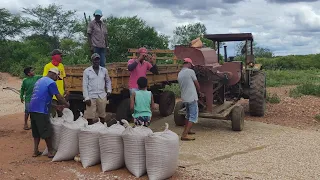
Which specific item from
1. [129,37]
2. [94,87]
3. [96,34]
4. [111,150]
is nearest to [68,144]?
[111,150]

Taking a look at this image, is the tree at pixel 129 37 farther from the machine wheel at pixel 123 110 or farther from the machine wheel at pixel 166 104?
the machine wheel at pixel 123 110

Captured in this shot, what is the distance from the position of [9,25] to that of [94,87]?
31.0 metres

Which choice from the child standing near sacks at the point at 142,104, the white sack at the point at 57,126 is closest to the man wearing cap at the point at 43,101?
the white sack at the point at 57,126

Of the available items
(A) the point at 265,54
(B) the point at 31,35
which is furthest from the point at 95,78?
(A) the point at 265,54

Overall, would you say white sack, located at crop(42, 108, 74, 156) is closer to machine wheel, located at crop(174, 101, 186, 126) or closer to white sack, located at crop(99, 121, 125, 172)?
white sack, located at crop(99, 121, 125, 172)

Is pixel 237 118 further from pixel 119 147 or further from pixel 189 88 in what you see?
pixel 119 147

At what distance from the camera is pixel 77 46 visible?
121 feet

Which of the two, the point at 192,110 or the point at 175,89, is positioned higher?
the point at 192,110

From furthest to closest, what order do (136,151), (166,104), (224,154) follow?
(166,104), (224,154), (136,151)

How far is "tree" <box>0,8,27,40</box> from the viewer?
34469 millimetres

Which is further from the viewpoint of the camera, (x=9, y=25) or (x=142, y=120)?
(x=9, y=25)

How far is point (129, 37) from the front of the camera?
25328mm

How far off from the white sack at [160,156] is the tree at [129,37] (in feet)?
57.9

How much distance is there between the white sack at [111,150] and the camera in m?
5.73
